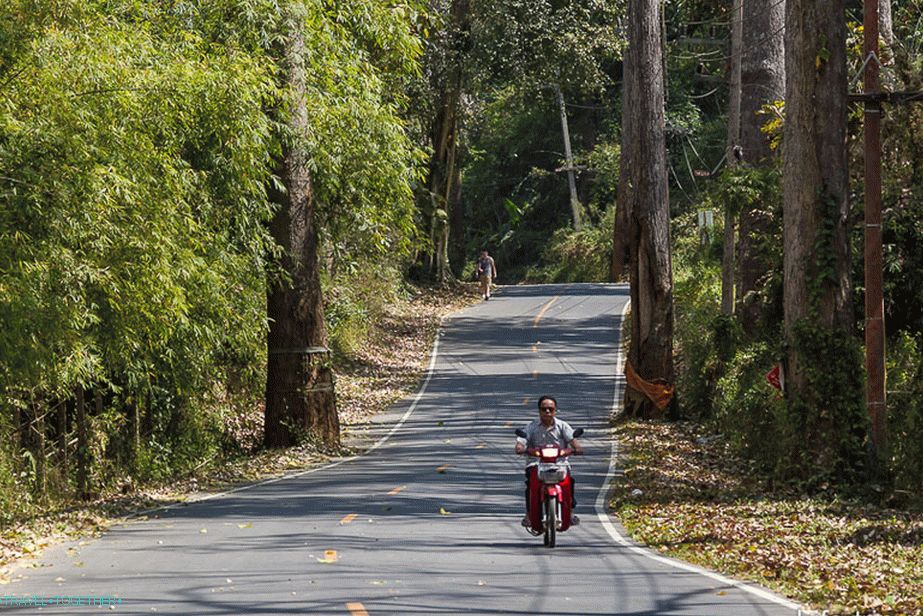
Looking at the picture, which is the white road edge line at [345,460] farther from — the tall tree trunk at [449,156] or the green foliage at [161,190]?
the tall tree trunk at [449,156]

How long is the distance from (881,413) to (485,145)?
6386cm

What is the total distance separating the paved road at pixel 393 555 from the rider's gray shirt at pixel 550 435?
104 centimetres

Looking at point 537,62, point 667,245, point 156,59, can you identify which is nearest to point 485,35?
point 537,62

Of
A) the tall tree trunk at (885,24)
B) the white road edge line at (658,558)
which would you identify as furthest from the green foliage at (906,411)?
the tall tree trunk at (885,24)

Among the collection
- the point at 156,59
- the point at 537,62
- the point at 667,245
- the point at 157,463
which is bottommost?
the point at 157,463

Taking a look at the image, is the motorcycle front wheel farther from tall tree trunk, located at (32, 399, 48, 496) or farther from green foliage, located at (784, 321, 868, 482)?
tall tree trunk, located at (32, 399, 48, 496)

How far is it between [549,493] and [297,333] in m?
13.5

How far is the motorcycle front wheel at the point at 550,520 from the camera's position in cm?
1368

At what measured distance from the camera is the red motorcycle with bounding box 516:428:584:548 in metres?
13.7

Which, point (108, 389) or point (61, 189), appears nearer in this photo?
point (61, 189)

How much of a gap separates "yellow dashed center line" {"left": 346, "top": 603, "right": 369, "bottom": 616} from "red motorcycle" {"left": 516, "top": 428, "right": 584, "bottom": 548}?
372 centimetres

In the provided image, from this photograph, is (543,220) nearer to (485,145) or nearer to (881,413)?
(485,145)

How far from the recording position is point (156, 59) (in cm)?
1895

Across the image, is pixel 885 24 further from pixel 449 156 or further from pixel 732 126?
pixel 449 156
